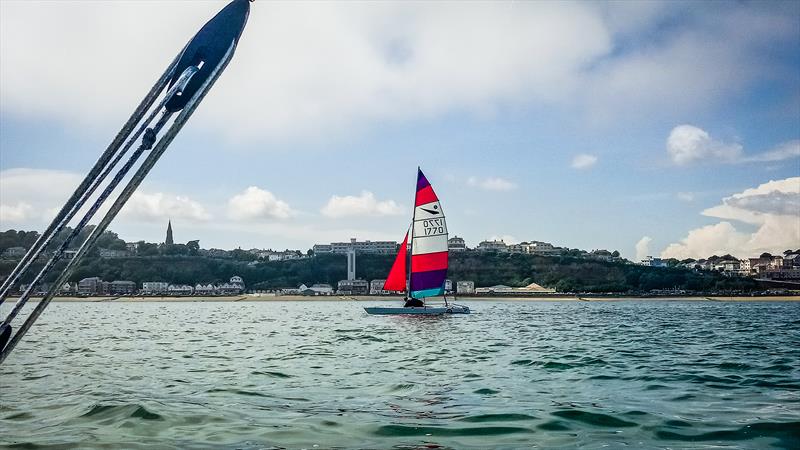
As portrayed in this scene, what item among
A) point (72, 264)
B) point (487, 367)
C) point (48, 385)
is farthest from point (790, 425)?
point (48, 385)

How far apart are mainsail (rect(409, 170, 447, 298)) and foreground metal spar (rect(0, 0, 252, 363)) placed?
56616 mm

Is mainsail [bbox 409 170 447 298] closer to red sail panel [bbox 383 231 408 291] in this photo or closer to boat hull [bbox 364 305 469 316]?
boat hull [bbox 364 305 469 316]

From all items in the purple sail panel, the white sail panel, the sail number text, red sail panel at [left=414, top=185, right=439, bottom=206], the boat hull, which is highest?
red sail panel at [left=414, top=185, right=439, bottom=206]

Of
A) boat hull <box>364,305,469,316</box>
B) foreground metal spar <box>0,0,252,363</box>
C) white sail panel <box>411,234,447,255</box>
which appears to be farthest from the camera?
white sail panel <box>411,234,447,255</box>

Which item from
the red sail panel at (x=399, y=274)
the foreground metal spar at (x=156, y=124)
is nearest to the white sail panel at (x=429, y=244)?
the red sail panel at (x=399, y=274)

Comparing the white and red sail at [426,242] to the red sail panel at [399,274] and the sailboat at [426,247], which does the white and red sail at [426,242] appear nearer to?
the sailboat at [426,247]

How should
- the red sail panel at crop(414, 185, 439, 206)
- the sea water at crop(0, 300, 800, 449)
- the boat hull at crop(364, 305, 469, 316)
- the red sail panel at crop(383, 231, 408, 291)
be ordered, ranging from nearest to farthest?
the sea water at crop(0, 300, 800, 449)
the boat hull at crop(364, 305, 469, 316)
the red sail panel at crop(414, 185, 439, 206)
the red sail panel at crop(383, 231, 408, 291)

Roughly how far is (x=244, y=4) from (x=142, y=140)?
4.53 feet

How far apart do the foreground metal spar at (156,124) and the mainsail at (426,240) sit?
56616mm

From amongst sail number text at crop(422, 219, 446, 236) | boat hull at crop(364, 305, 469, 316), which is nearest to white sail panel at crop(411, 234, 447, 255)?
sail number text at crop(422, 219, 446, 236)

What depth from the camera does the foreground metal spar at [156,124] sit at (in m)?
4.56

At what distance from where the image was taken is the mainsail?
61.8 metres

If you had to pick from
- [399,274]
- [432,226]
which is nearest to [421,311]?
[432,226]

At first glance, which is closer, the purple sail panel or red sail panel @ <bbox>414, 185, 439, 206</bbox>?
red sail panel @ <bbox>414, 185, 439, 206</bbox>
